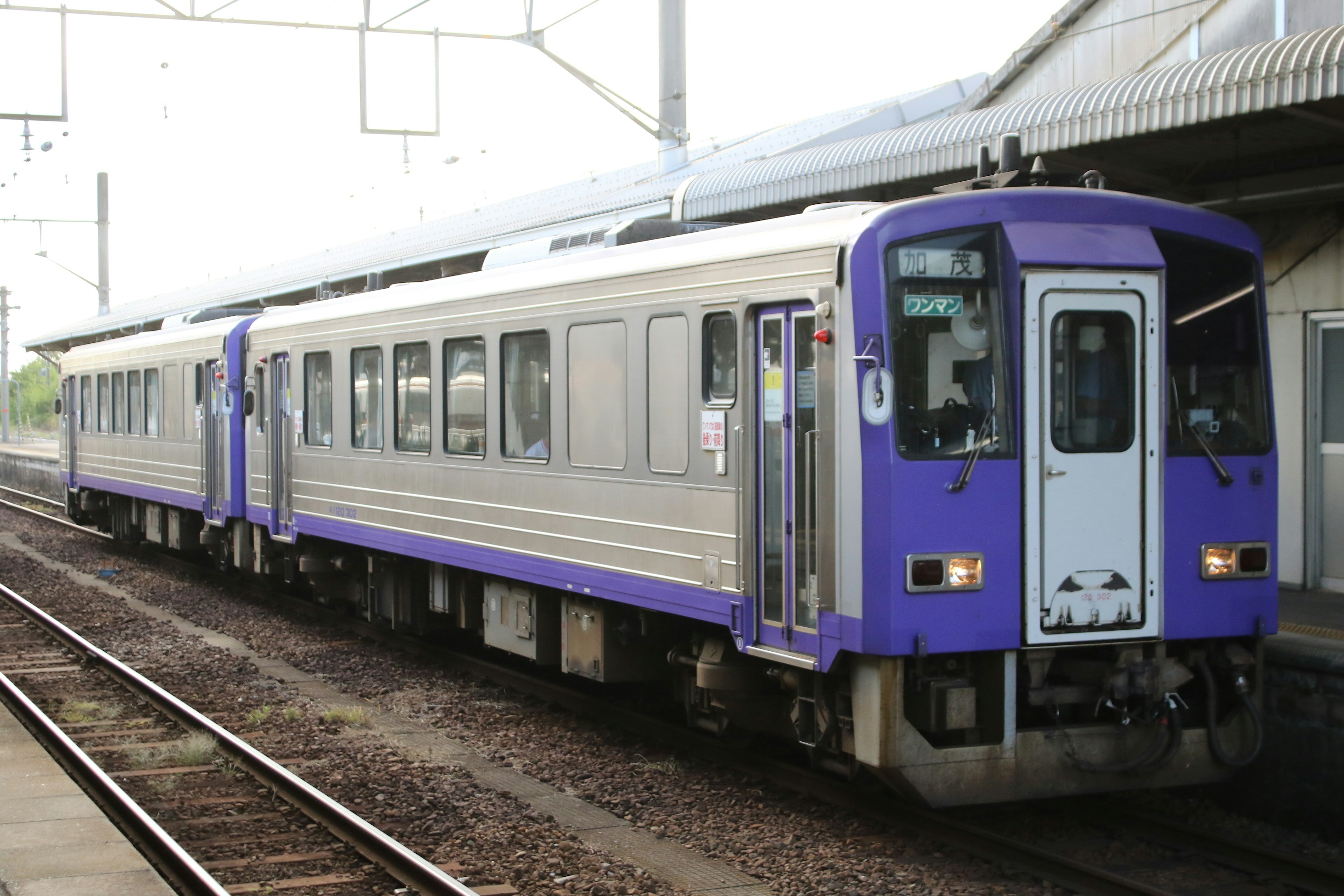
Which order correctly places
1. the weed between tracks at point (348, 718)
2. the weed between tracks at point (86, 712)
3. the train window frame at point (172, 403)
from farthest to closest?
the train window frame at point (172, 403) < the weed between tracks at point (86, 712) < the weed between tracks at point (348, 718)

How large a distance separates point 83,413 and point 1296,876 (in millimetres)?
20597

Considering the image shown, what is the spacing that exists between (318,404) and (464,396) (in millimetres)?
3390

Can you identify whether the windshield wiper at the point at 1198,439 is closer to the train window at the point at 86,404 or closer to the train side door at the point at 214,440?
the train side door at the point at 214,440

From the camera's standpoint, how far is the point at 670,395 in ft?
25.9

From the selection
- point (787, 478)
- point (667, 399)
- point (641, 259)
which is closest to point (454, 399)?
point (641, 259)

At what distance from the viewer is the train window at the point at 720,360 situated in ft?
24.1

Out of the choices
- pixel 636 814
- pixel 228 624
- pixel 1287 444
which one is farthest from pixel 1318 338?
pixel 228 624

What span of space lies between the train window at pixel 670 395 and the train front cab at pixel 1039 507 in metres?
1.54

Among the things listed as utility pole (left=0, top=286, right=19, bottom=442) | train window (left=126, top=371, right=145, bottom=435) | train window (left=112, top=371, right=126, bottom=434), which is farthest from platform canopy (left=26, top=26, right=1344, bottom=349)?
utility pole (left=0, top=286, right=19, bottom=442)

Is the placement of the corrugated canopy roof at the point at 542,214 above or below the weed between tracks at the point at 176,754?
above

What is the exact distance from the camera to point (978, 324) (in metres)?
6.54

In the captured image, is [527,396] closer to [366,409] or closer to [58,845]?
[366,409]

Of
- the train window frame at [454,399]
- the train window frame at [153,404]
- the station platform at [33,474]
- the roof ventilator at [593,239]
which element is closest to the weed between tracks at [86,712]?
the train window frame at [454,399]

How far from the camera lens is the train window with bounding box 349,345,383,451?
38.7ft
